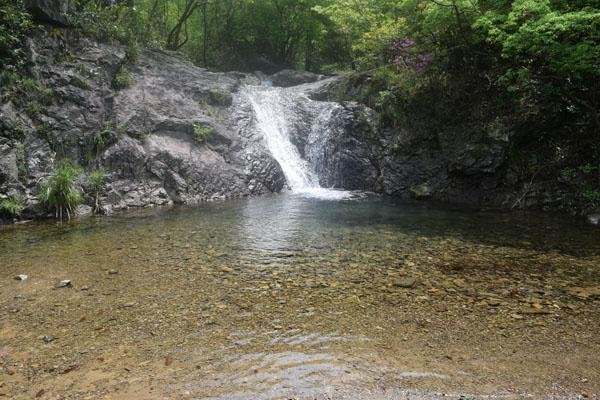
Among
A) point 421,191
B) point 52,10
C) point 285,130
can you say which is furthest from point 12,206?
point 421,191

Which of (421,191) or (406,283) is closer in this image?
(406,283)

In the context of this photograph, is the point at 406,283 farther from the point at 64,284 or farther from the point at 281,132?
the point at 281,132

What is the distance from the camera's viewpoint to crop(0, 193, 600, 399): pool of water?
12.5ft

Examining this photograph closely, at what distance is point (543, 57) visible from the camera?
37.6 ft

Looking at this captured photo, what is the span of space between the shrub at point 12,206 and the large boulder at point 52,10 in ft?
22.4

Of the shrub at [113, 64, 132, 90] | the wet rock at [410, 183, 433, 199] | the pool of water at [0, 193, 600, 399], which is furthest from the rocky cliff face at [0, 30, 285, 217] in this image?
the wet rock at [410, 183, 433, 199]

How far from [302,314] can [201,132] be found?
12.7 metres

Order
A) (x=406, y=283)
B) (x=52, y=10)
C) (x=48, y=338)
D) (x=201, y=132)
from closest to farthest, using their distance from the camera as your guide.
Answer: (x=48, y=338)
(x=406, y=283)
(x=52, y=10)
(x=201, y=132)

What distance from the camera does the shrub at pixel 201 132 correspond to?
54.1ft

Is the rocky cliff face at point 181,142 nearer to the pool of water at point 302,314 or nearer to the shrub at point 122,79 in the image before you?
the shrub at point 122,79

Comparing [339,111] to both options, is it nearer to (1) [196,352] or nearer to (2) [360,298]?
(2) [360,298]

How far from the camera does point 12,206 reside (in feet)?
35.4

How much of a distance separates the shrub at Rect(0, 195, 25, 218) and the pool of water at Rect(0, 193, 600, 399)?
1700 mm

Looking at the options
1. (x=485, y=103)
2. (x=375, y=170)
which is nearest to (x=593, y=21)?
(x=485, y=103)
